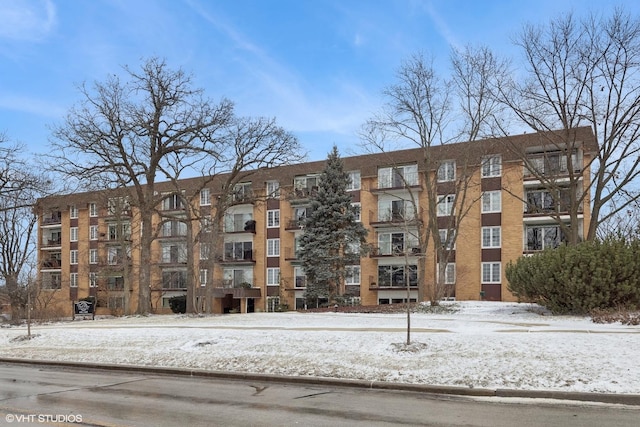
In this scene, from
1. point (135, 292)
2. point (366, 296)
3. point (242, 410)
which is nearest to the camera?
point (242, 410)

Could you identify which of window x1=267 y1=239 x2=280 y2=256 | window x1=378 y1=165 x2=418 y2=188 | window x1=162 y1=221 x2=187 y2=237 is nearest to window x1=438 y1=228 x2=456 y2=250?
window x1=378 y1=165 x2=418 y2=188

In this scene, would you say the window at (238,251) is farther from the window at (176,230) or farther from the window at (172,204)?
the window at (172,204)

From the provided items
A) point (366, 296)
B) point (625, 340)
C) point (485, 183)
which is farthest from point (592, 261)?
point (366, 296)

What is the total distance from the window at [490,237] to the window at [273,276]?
767 inches

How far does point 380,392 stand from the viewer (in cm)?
1061

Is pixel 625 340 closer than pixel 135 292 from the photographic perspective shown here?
Yes

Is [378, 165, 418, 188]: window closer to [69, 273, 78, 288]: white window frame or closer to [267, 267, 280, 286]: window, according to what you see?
[267, 267, 280, 286]: window

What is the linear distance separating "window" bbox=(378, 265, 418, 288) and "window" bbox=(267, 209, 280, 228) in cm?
1152

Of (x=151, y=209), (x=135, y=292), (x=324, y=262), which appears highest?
(x=151, y=209)

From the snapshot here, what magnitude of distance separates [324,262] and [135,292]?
98.5 feet

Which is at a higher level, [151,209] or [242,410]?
[151,209]

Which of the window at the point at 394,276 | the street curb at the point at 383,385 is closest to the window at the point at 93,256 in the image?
the window at the point at 394,276

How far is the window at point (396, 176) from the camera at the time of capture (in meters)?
50.2

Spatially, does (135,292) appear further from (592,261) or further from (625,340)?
(625,340)
